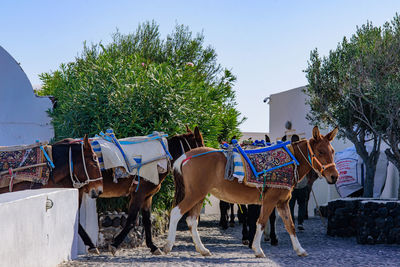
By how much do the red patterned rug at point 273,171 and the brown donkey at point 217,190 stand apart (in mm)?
133

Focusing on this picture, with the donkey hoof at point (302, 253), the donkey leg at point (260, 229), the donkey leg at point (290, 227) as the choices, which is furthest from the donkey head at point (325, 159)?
the donkey hoof at point (302, 253)

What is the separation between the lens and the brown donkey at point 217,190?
27.3 feet

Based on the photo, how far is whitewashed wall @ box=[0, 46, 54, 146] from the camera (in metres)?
14.0

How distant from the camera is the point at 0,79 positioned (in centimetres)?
1402

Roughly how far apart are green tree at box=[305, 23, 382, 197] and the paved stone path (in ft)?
10.4

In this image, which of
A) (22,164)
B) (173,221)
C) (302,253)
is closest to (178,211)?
(173,221)

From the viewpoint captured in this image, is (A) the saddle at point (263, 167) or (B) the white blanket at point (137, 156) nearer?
(A) the saddle at point (263, 167)

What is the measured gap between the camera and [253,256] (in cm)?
866

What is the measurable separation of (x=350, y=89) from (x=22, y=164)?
8503 millimetres

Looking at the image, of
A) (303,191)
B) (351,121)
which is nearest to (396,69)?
(351,121)

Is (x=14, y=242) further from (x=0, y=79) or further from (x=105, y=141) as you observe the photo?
(x=0, y=79)

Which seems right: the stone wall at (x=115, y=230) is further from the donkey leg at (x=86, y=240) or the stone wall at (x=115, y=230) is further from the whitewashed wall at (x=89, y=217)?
the donkey leg at (x=86, y=240)

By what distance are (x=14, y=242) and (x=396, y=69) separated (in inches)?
385

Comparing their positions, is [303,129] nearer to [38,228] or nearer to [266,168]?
[266,168]
